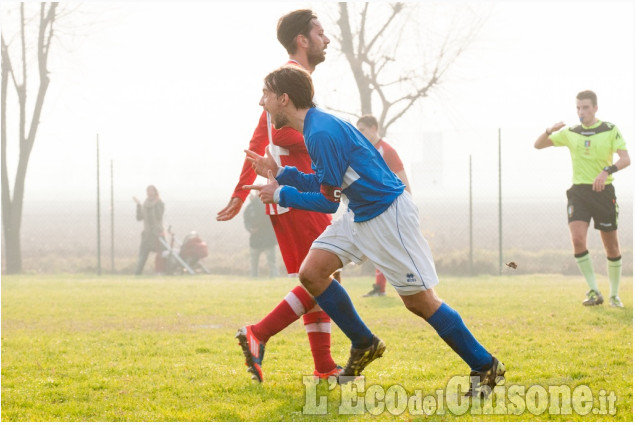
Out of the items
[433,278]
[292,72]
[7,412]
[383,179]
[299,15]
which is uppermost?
[299,15]

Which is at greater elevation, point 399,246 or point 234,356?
point 399,246

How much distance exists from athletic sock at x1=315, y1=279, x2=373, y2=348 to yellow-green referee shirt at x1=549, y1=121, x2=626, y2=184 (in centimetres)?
503

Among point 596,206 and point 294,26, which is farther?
point 596,206

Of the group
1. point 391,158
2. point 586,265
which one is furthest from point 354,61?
point 586,265

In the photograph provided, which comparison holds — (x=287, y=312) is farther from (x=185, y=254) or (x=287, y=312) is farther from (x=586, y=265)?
(x=185, y=254)

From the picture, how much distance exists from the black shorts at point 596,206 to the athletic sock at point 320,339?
469cm

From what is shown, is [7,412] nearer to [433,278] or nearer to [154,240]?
[433,278]

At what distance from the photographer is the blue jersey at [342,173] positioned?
4.16 m

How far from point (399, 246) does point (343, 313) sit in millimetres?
636

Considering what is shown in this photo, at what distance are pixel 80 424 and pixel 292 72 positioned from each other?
6.85ft

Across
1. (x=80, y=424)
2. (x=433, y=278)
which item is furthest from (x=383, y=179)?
(x=80, y=424)

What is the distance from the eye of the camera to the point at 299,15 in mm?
5125

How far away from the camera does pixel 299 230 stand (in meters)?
5.08

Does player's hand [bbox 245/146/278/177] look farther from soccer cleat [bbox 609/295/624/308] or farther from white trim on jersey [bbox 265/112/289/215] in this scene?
soccer cleat [bbox 609/295/624/308]
